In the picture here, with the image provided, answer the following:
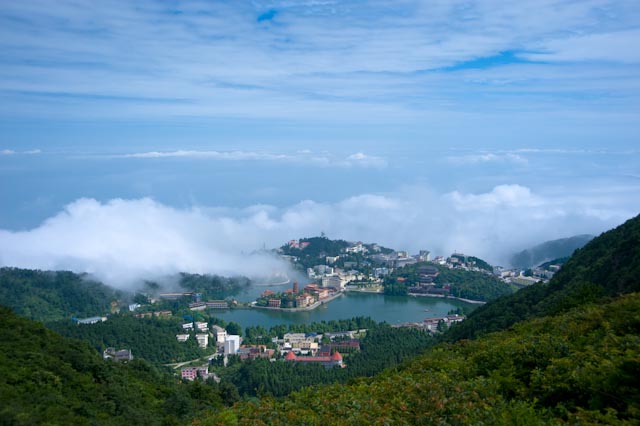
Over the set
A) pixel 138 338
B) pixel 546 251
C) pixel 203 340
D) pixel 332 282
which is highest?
pixel 546 251

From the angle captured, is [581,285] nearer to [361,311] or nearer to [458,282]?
[361,311]

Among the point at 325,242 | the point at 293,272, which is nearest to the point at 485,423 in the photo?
the point at 293,272

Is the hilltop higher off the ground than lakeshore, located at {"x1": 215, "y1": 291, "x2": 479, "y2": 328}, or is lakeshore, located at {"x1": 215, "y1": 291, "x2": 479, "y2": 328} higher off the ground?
the hilltop

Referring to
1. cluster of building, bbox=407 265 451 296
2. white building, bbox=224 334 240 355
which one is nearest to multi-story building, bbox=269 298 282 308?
cluster of building, bbox=407 265 451 296

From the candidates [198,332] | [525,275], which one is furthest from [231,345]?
[525,275]

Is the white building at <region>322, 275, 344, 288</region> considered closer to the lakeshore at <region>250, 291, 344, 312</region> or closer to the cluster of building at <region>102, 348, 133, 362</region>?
the lakeshore at <region>250, 291, 344, 312</region>
